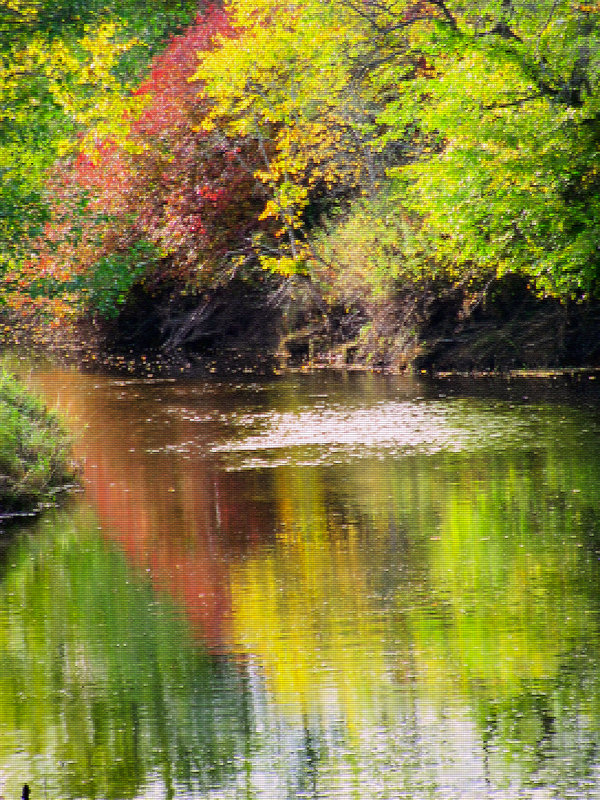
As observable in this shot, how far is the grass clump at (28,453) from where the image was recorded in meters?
14.0

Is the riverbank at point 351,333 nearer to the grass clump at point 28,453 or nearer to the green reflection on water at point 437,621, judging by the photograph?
the grass clump at point 28,453

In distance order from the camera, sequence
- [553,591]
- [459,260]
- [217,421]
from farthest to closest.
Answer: [459,260]
[217,421]
[553,591]

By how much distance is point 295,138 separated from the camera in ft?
100

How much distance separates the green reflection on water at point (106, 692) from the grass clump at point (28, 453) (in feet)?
9.27

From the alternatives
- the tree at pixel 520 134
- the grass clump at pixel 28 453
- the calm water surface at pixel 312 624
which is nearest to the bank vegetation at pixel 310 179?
the tree at pixel 520 134

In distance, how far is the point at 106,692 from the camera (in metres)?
7.84

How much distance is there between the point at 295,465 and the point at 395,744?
9.72 meters

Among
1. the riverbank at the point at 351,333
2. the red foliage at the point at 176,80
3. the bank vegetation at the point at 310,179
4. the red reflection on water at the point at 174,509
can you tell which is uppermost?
the red foliage at the point at 176,80

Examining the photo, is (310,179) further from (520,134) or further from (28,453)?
(28,453)

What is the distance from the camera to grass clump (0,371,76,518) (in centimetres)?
1400

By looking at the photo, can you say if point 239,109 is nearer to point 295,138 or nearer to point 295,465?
point 295,138

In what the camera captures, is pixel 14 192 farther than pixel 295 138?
No

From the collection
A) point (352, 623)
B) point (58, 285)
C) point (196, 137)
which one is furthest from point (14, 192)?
point (196, 137)

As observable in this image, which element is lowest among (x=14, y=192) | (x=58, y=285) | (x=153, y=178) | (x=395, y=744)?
(x=395, y=744)
